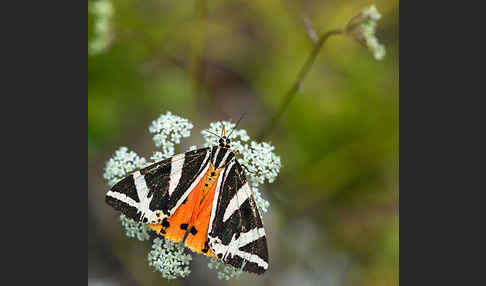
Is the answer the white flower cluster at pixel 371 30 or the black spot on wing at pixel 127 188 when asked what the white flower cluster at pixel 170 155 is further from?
the white flower cluster at pixel 371 30

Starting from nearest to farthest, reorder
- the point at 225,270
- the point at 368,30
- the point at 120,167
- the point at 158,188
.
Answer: the point at 158,188, the point at 225,270, the point at 120,167, the point at 368,30

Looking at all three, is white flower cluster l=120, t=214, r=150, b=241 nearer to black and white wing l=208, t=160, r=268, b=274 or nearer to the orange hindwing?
the orange hindwing

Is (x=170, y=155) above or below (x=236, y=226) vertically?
above

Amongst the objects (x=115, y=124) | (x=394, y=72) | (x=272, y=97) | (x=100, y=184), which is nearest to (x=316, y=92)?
(x=272, y=97)

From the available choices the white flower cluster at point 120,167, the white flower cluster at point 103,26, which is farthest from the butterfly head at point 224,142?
the white flower cluster at point 103,26

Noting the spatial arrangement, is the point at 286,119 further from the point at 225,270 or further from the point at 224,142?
the point at 225,270

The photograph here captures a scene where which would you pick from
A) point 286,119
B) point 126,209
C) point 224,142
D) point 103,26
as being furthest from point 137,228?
point 286,119

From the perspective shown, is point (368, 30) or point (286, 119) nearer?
point (368, 30)
